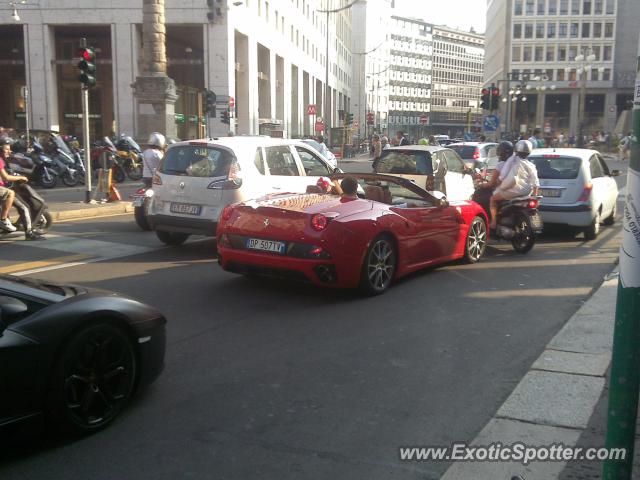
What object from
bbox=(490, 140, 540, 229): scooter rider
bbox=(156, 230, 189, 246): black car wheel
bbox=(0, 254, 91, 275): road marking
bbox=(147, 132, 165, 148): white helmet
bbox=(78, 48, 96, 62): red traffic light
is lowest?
bbox=(0, 254, 91, 275): road marking

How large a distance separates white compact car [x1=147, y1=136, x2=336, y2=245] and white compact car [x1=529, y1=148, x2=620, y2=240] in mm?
4884

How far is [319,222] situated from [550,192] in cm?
666

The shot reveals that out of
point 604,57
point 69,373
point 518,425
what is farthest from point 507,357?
point 604,57

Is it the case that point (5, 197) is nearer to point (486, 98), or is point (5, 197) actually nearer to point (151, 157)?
point (151, 157)

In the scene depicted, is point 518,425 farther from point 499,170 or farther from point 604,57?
point 604,57

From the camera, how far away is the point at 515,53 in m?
108

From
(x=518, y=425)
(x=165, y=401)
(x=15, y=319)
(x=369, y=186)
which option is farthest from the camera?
(x=369, y=186)

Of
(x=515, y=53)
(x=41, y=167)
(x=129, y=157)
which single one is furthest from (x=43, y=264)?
(x=515, y=53)

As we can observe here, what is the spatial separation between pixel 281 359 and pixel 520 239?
250 inches

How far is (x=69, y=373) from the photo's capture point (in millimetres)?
3688

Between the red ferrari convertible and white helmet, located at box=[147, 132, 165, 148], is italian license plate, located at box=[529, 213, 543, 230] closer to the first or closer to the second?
the red ferrari convertible

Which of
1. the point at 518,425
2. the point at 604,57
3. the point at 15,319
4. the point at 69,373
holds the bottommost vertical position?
the point at 518,425

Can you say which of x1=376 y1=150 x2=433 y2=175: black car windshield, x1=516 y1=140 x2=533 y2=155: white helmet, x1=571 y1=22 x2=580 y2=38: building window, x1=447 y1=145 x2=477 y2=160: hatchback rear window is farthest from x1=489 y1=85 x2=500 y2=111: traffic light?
x1=571 y1=22 x2=580 y2=38: building window

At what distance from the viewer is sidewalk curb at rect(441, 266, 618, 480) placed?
11.8 ft
